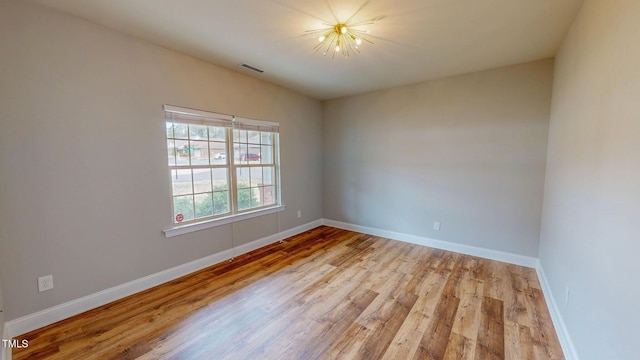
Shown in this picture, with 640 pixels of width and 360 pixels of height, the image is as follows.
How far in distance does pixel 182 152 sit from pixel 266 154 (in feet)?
4.42

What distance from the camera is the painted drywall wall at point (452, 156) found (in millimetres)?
3066

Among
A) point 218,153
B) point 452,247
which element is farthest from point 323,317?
point 452,247

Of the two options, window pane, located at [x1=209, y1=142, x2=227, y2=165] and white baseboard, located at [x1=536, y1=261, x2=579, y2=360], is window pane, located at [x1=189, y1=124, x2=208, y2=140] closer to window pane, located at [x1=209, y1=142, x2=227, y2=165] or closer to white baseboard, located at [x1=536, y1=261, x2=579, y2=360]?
window pane, located at [x1=209, y1=142, x2=227, y2=165]

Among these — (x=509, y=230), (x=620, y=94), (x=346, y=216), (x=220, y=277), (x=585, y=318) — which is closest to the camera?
(x=620, y=94)

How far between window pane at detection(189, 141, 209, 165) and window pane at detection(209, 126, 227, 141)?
126 mm

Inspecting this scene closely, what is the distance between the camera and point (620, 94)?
1.25 m

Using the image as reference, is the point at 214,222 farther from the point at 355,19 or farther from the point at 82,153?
the point at 355,19

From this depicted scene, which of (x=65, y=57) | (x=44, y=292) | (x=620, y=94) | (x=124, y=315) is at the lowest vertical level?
(x=124, y=315)

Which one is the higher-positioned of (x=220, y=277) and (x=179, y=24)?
(x=179, y=24)

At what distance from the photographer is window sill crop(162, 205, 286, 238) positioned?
9.18 ft

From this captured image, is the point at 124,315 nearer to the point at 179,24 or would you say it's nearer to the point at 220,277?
the point at 220,277

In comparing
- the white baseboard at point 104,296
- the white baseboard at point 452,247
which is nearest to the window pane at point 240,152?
the white baseboard at point 104,296

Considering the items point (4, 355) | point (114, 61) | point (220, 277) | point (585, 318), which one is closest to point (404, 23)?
point (585, 318)

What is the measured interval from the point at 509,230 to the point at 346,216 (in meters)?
2.55
